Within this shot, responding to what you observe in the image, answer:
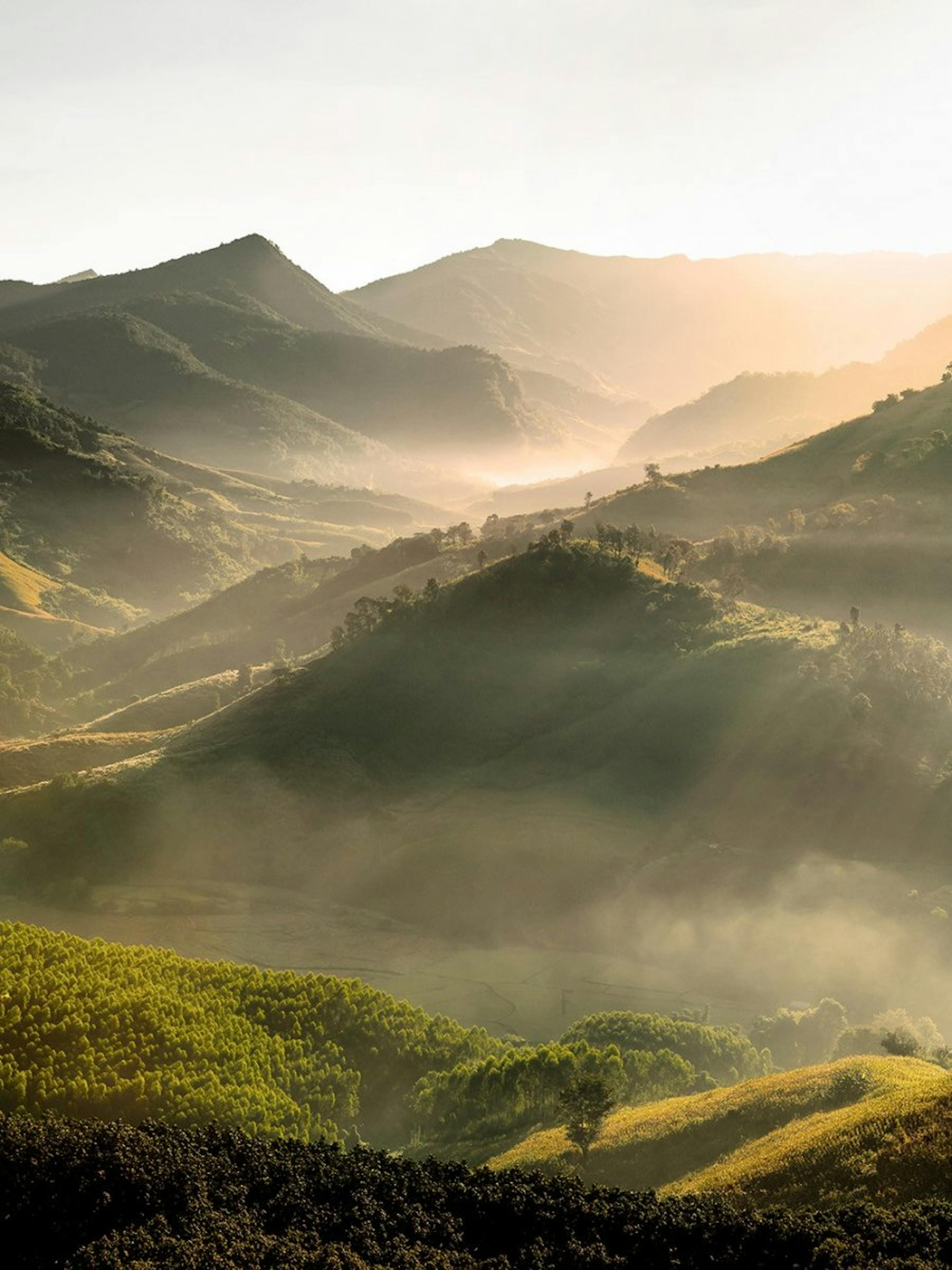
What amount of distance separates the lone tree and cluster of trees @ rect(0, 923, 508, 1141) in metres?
9.78

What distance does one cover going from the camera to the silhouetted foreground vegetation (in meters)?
30.3

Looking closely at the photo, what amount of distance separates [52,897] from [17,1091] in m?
30.7

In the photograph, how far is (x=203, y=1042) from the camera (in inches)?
1906

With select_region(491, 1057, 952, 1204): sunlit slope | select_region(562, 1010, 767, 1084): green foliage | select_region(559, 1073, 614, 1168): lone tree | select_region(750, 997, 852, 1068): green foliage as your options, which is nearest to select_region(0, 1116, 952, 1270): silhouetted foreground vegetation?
select_region(491, 1057, 952, 1204): sunlit slope

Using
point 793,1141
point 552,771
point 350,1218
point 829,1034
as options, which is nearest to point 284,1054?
point 350,1218

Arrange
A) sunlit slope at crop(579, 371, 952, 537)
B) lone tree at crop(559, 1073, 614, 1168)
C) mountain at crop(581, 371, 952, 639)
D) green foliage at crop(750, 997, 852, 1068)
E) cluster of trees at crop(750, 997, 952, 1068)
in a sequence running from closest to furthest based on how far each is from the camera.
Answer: lone tree at crop(559, 1073, 614, 1168) → cluster of trees at crop(750, 997, 952, 1068) → green foliage at crop(750, 997, 852, 1068) → mountain at crop(581, 371, 952, 639) → sunlit slope at crop(579, 371, 952, 537)

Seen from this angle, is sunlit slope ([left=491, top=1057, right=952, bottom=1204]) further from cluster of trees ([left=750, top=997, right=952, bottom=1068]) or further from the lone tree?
cluster of trees ([left=750, top=997, right=952, bottom=1068])

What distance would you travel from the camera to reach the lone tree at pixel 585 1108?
136ft

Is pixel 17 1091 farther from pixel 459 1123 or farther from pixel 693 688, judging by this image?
pixel 693 688

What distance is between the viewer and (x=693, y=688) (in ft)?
285

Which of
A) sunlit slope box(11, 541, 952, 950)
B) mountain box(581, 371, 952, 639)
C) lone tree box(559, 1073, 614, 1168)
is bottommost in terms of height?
lone tree box(559, 1073, 614, 1168)

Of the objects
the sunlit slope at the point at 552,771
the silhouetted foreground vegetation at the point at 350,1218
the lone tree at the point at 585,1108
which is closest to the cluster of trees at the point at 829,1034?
the sunlit slope at the point at 552,771

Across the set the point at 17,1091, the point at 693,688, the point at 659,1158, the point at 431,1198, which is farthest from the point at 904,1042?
the point at 693,688

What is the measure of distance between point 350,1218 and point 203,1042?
1573 centimetres
